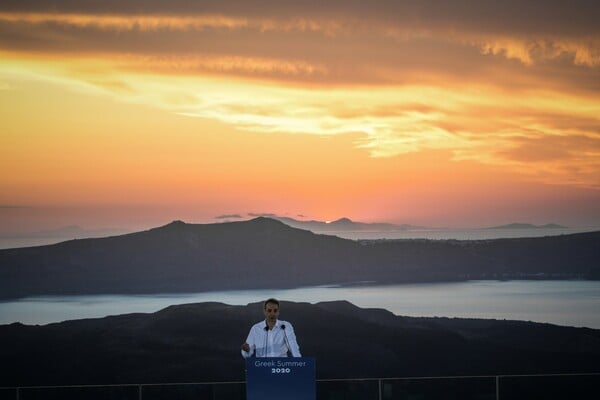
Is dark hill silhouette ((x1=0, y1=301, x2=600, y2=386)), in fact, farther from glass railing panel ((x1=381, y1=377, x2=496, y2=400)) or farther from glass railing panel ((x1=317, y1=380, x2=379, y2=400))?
glass railing panel ((x1=317, y1=380, x2=379, y2=400))

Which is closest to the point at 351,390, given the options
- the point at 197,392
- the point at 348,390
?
the point at 348,390

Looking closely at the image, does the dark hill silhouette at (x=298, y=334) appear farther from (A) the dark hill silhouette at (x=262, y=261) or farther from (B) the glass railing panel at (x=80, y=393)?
(B) the glass railing panel at (x=80, y=393)

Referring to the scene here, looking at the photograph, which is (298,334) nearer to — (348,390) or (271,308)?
(348,390)

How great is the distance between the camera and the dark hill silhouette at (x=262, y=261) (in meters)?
30.1

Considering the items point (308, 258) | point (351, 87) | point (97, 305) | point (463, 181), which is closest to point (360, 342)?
point (308, 258)

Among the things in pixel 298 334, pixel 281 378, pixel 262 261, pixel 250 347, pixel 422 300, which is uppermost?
pixel 262 261

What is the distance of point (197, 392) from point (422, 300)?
2314 cm

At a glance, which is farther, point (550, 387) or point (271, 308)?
point (550, 387)

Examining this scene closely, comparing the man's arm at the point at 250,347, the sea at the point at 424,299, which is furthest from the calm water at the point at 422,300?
the man's arm at the point at 250,347

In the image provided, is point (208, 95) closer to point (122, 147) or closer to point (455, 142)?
point (122, 147)

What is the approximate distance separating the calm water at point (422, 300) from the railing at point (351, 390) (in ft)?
62.6

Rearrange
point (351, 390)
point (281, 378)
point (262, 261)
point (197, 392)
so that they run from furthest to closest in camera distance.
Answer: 1. point (262, 261)
2. point (351, 390)
3. point (197, 392)
4. point (281, 378)

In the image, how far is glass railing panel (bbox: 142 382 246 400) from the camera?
435 inches

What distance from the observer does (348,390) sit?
1143cm
